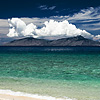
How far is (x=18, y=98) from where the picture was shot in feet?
45.6

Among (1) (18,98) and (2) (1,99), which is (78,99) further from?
(2) (1,99)

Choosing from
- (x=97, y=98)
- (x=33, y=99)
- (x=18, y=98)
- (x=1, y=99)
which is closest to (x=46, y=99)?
(x=33, y=99)

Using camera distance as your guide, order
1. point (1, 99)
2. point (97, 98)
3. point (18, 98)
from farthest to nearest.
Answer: point (97, 98) → point (18, 98) → point (1, 99)

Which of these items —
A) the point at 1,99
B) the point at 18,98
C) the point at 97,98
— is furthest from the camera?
the point at 97,98

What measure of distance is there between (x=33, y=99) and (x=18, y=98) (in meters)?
1.30

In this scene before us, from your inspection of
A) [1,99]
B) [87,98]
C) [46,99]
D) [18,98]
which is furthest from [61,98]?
[1,99]

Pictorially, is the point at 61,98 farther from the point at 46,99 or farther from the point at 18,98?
the point at 18,98

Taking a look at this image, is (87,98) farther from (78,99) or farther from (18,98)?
(18,98)

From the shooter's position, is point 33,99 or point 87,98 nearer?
point 33,99

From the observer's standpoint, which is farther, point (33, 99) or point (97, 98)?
point (97, 98)

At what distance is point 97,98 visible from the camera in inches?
583

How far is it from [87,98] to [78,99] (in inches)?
42.8

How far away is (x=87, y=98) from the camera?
14844mm

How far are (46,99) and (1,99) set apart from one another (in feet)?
11.8
